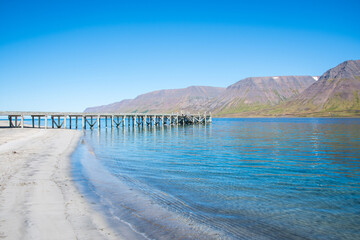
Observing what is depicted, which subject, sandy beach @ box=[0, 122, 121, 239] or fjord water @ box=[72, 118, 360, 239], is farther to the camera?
fjord water @ box=[72, 118, 360, 239]

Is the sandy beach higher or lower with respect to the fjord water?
higher

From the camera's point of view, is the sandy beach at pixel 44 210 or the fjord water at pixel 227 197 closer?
the sandy beach at pixel 44 210

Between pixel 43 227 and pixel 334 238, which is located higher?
pixel 43 227

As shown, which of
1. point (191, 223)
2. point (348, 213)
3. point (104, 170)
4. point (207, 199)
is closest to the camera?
point (191, 223)

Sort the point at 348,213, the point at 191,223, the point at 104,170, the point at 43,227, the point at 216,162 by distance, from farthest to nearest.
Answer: the point at 216,162 → the point at 104,170 → the point at 348,213 → the point at 191,223 → the point at 43,227

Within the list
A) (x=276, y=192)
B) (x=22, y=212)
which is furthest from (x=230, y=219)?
(x=22, y=212)

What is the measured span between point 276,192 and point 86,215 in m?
8.49

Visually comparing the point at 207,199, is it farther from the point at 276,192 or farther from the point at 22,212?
the point at 22,212

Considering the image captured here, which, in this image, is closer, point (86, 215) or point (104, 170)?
point (86, 215)

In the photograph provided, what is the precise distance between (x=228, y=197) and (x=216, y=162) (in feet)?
28.5

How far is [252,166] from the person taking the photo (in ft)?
60.8

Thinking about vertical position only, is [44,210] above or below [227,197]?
above

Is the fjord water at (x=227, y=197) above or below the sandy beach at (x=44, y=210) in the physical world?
below

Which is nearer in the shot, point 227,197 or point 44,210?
point 44,210
